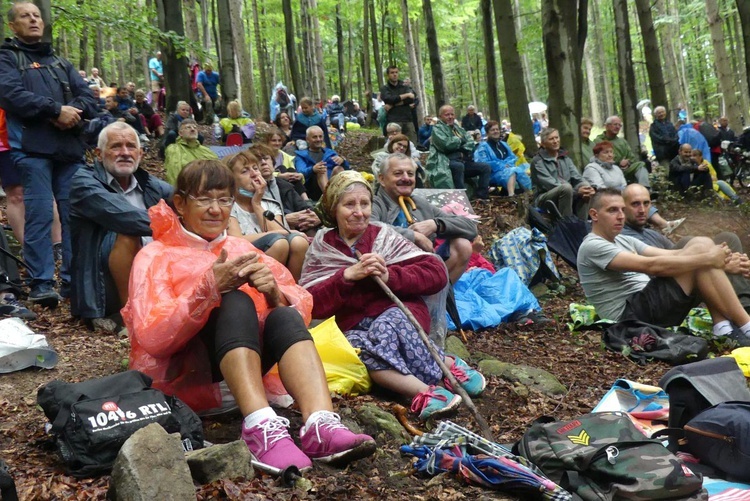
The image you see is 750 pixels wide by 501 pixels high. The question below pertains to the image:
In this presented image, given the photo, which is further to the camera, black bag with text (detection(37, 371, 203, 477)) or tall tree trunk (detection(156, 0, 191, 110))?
tall tree trunk (detection(156, 0, 191, 110))

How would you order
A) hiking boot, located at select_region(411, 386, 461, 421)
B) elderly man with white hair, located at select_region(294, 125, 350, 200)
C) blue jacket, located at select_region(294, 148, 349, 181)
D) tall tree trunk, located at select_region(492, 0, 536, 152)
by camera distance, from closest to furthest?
hiking boot, located at select_region(411, 386, 461, 421), elderly man with white hair, located at select_region(294, 125, 350, 200), blue jacket, located at select_region(294, 148, 349, 181), tall tree trunk, located at select_region(492, 0, 536, 152)

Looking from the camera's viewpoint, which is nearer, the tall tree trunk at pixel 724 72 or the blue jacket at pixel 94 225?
the blue jacket at pixel 94 225

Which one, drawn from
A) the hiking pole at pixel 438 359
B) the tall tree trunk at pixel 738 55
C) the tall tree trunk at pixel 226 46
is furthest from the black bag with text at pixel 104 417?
the tall tree trunk at pixel 738 55

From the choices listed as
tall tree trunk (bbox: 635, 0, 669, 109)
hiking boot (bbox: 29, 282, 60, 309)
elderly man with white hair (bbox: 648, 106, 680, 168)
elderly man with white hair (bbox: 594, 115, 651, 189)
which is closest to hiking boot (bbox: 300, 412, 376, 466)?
hiking boot (bbox: 29, 282, 60, 309)

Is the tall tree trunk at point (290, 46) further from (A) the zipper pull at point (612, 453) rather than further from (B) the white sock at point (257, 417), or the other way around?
(A) the zipper pull at point (612, 453)

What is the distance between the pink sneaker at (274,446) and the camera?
9.84 feet

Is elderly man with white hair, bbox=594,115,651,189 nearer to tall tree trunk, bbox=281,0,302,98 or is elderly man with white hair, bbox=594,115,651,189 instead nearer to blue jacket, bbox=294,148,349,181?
blue jacket, bbox=294,148,349,181

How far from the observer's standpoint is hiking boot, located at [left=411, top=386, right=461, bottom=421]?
397cm

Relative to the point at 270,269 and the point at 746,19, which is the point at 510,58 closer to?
the point at 746,19

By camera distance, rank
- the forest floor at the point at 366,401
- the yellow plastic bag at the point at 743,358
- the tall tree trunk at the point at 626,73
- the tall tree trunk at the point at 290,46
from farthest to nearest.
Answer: the tall tree trunk at the point at 290,46, the tall tree trunk at the point at 626,73, the yellow plastic bag at the point at 743,358, the forest floor at the point at 366,401

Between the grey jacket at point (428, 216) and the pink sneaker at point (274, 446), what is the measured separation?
302cm

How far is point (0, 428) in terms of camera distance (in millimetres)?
3482

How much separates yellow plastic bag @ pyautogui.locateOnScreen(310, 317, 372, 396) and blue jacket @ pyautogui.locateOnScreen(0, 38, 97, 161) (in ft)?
9.30

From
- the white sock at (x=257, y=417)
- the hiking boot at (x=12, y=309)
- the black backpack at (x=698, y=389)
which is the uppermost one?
the hiking boot at (x=12, y=309)
